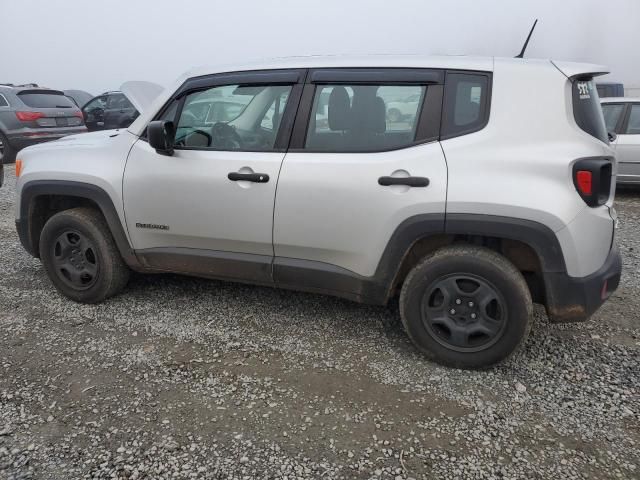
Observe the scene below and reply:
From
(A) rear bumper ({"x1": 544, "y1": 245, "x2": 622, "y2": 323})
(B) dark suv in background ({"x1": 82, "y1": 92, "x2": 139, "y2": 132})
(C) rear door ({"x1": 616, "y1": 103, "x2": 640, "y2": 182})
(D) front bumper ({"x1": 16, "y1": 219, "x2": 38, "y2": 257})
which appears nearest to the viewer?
(A) rear bumper ({"x1": 544, "y1": 245, "x2": 622, "y2": 323})

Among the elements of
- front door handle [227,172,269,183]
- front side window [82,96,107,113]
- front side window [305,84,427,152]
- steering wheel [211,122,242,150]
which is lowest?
front side window [82,96,107,113]

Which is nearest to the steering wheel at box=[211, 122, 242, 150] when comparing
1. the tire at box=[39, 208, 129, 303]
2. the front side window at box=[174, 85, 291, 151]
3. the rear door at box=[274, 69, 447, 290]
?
the front side window at box=[174, 85, 291, 151]

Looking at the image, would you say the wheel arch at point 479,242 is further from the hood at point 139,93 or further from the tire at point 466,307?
the hood at point 139,93

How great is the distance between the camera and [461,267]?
8.79 feet

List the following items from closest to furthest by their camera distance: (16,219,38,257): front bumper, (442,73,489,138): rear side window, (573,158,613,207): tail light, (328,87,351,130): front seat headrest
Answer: (573,158,613,207): tail light
(442,73,489,138): rear side window
(328,87,351,130): front seat headrest
(16,219,38,257): front bumper

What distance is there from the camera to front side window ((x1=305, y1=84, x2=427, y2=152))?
2.80m

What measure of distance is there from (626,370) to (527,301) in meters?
0.83

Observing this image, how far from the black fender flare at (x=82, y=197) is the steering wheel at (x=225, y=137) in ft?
2.92

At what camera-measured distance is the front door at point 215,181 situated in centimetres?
304

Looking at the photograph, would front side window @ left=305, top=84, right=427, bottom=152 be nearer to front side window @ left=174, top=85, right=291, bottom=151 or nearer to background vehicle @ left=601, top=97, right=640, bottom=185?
front side window @ left=174, top=85, right=291, bottom=151

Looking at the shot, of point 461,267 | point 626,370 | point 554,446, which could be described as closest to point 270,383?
point 461,267

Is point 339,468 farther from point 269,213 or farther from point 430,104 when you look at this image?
point 430,104

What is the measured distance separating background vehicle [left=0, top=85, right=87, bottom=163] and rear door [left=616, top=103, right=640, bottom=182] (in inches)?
419

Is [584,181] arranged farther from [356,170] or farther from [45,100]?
[45,100]
